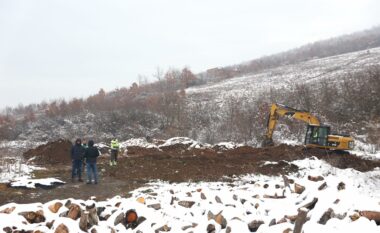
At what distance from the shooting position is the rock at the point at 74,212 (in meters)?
8.38

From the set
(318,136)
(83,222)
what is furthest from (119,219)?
(318,136)

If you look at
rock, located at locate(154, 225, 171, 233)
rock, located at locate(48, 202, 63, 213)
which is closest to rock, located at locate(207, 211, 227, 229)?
rock, located at locate(154, 225, 171, 233)

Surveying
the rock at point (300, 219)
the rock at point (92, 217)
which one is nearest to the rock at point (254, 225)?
the rock at point (300, 219)

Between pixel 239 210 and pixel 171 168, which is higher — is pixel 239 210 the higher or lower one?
the higher one

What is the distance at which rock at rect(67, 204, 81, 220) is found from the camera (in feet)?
27.5

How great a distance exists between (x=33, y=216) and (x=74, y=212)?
850 mm

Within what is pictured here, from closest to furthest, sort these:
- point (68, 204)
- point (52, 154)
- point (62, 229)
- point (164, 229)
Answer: point (62, 229) → point (164, 229) → point (68, 204) → point (52, 154)

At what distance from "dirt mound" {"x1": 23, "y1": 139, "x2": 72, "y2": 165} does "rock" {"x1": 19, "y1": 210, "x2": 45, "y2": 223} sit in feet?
37.5

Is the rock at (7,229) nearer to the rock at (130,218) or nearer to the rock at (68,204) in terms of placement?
the rock at (68,204)

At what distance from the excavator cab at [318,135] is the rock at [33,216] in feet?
49.0

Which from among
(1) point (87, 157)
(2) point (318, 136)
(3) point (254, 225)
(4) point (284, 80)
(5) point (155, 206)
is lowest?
(2) point (318, 136)

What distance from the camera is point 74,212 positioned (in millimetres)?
8406

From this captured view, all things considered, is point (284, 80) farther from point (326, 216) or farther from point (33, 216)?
point (33, 216)

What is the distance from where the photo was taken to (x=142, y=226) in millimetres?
8242
